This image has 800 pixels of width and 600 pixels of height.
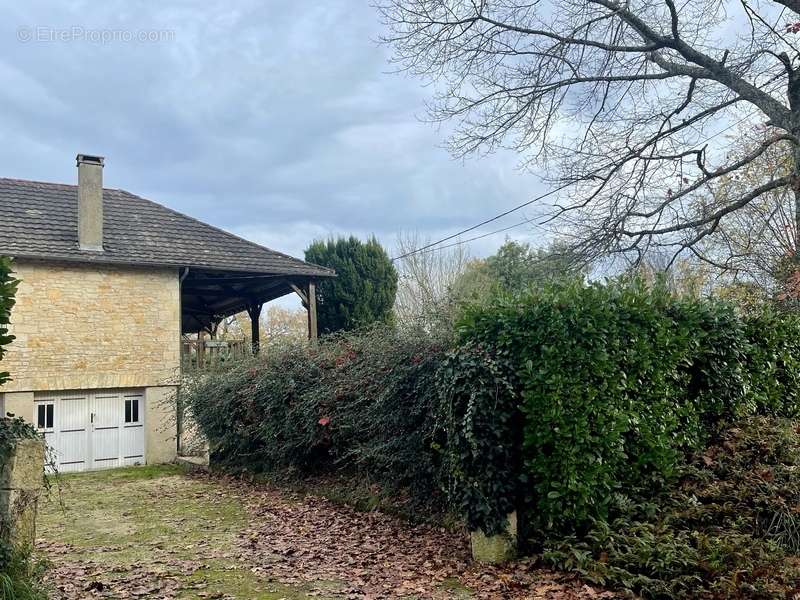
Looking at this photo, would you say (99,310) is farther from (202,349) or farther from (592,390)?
(592,390)

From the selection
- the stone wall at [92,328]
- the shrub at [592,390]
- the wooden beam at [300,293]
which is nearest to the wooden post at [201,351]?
the stone wall at [92,328]

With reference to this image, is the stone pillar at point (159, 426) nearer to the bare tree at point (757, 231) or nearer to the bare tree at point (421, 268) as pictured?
the bare tree at point (757, 231)

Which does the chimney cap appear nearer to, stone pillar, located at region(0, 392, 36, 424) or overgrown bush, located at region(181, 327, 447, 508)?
→ stone pillar, located at region(0, 392, 36, 424)

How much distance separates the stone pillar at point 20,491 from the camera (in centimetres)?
404

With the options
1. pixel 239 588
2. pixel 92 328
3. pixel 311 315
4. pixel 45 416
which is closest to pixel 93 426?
pixel 45 416

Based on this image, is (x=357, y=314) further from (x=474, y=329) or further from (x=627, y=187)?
(x=474, y=329)

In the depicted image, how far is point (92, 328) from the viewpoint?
13953 mm

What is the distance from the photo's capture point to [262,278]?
663 inches

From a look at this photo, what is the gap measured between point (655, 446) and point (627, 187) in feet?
21.3

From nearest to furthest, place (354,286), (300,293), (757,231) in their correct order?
(757,231) → (300,293) → (354,286)

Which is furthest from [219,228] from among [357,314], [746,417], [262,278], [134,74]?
[746,417]

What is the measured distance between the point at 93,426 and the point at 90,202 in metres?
5.16

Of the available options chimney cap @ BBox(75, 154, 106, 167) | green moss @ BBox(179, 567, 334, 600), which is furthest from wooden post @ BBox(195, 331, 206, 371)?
green moss @ BBox(179, 567, 334, 600)

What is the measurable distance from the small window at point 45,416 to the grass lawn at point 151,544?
308 centimetres
